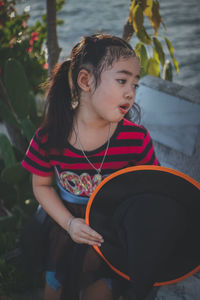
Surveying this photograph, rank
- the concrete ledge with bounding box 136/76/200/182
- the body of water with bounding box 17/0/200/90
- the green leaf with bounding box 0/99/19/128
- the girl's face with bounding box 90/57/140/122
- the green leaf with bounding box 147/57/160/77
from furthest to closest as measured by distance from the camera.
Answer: the body of water with bounding box 17/0/200/90 < the green leaf with bounding box 147/57/160/77 < the green leaf with bounding box 0/99/19/128 < the concrete ledge with bounding box 136/76/200/182 < the girl's face with bounding box 90/57/140/122

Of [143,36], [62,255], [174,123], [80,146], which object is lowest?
[62,255]

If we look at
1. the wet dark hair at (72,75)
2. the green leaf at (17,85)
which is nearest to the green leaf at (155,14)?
the wet dark hair at (72,75)

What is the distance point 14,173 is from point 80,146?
400 millimetres

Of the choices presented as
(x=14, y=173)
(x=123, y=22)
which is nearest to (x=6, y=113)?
(x=14, y=173)

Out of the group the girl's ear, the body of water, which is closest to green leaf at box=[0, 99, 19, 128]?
the girl's ear

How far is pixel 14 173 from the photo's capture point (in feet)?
3.51

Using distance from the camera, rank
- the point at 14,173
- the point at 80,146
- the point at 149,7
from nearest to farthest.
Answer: the point at 80,146, the point at 149,7, the point at 14,173

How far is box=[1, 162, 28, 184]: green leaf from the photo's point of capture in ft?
3.45

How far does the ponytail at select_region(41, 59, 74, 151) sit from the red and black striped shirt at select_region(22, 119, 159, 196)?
0.06ft

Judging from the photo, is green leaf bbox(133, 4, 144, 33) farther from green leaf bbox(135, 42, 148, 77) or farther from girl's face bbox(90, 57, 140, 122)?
girl's face bbox(90, 57, 140, 122)

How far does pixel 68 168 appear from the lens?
77cm

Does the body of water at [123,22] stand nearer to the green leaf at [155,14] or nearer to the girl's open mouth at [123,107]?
the green leaf at [155,14]

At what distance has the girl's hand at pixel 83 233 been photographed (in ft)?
2.24

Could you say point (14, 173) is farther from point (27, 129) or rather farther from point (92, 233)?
point (92, 233)
